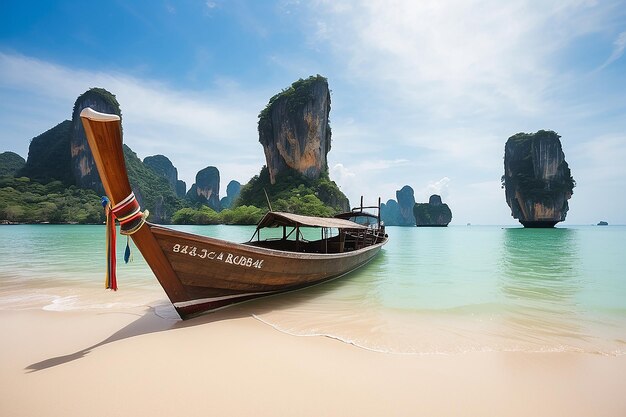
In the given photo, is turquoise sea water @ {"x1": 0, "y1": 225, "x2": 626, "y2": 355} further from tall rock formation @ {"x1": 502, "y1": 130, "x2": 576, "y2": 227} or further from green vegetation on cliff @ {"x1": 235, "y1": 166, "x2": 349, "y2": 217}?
tall rock formation @ {"x1": 502, "y1": 130, "x2": 576, "y2": 227}

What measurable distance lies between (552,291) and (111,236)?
34.7ft

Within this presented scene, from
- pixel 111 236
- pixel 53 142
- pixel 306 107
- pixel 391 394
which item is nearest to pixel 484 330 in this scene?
pixel 391 394

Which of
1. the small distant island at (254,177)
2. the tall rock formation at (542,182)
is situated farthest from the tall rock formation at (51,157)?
the tall rock formation at (542,182)

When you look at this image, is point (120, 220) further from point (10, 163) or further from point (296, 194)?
point (10, 163)

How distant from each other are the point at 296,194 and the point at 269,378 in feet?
187

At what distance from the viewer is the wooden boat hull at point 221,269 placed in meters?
4.47

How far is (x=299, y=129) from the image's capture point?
66.3 m

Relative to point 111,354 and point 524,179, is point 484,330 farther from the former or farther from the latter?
point 524,179

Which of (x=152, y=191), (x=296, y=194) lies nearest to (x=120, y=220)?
(x=296, y=194)

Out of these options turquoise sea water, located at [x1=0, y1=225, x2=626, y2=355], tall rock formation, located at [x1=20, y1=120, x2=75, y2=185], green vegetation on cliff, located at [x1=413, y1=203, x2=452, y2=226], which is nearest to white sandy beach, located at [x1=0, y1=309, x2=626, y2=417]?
turquoise sea water, located at [x1=0, y1=225, x2=626, y2=355]

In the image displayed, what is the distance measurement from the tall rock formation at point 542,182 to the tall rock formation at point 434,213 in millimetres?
47545

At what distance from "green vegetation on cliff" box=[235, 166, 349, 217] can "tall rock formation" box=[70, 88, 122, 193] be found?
136 ft

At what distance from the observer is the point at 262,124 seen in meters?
74.6

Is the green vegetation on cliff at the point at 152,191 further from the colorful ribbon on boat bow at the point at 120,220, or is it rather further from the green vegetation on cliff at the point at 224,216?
the colorful ribbon on boat bow at the point at 120,220
